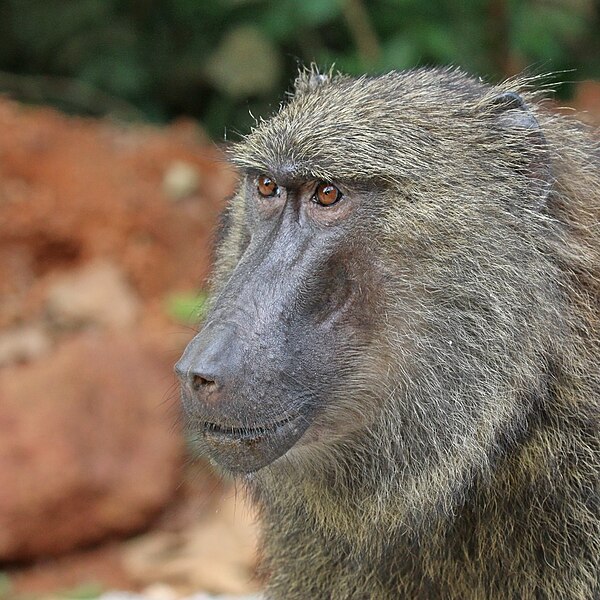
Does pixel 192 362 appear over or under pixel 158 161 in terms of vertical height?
over

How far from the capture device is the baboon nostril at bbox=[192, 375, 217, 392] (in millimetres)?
3105

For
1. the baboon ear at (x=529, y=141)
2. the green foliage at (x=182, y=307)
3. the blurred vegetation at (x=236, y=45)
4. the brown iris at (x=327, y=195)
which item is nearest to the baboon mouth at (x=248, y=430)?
the brown iris at (x=327, y=195)

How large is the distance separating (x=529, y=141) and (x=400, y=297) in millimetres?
639

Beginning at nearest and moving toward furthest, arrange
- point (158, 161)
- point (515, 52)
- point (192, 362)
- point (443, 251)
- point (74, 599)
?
1. point (192, 362)
2. point (443, 251)
3. point (74, 599)
4. point (515, 52)
5. point (158, 161)

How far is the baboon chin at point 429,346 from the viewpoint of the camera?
10.8ft

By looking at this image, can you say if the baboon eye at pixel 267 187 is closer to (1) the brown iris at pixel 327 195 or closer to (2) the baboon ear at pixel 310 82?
(1) the brown iris at pixel 327 195

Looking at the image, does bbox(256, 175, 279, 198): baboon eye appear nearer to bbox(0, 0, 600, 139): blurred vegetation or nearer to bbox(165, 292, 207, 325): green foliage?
bbox(165, 292, 207, 325): green foliage

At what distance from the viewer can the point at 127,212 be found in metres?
9.04

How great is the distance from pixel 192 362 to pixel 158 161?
22.1ft

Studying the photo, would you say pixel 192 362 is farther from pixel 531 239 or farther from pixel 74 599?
pixel 74 599

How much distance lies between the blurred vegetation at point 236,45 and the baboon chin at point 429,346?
15.5ft

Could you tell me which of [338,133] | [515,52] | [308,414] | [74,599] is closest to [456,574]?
[308,414]

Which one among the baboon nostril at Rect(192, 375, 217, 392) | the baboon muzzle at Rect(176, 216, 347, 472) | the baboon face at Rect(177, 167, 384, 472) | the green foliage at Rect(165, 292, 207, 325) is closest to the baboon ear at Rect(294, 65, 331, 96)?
the baboon face at Rect(177, 167, 384, 472)

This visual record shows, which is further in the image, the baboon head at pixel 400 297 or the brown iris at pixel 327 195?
the brown iris at pixel 327 195
